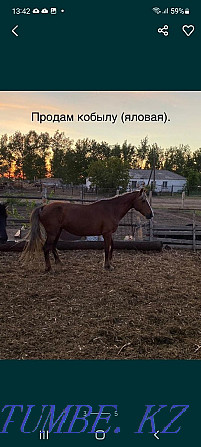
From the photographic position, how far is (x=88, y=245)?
733 cm

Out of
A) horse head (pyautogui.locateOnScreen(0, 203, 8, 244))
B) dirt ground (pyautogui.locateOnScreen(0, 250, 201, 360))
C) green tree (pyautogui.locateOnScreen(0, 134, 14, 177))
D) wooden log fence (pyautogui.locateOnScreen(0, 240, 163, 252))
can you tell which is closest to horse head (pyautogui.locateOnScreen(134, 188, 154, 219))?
dirt ground (pyautogui.locateOnScreen(0, 250, 201, 360))

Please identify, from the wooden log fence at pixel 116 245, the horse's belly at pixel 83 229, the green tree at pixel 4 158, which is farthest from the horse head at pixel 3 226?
the green tree at pixel 4 158

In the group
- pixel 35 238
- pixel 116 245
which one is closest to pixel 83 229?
pixel 35 238

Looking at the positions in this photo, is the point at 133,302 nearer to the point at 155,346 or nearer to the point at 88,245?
the point at 155,346

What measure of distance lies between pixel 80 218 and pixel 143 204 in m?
1.13

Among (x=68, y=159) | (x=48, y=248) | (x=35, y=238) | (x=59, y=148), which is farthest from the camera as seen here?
(x=68, y=159)

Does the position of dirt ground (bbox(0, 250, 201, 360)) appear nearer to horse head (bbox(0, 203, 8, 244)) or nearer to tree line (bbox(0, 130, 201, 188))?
horse head (bbox(0, 203, 8, 244))

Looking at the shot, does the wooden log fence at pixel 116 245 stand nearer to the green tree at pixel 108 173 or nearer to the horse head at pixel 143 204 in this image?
the horse head at pixel 143 204

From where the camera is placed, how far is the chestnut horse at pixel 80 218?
5.55m

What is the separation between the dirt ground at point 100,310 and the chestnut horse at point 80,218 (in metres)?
0.49

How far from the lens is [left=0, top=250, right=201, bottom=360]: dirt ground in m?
3.03

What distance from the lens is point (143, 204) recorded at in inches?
233

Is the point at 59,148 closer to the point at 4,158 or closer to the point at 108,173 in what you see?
the point at 108,173

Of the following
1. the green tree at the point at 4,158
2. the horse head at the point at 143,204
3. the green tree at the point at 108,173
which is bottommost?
the horse head at the point at 143,204
